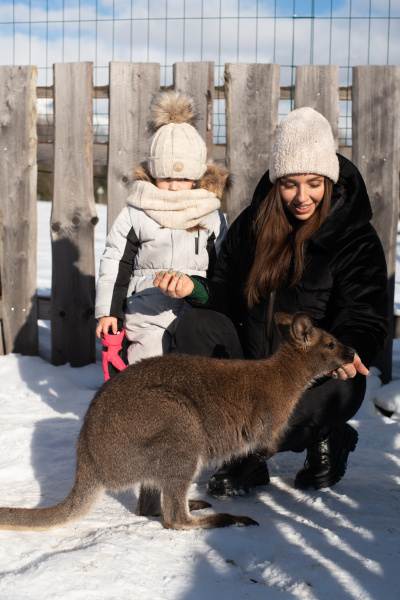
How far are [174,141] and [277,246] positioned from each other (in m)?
0.97

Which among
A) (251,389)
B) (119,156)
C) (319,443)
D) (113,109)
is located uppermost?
(113,109)

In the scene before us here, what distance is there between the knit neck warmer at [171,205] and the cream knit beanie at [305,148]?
72cm

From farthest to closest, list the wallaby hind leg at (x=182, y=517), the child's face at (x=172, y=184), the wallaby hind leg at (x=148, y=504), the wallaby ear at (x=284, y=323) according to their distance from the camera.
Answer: the child's face at (x=172, y=184)
the wallaby ear at (x=284, y=323)
the wallaby hind leg at (x=148, y=504)
the wallaby hind leg at (x=182, y=517)

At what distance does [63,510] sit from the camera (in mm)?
2688

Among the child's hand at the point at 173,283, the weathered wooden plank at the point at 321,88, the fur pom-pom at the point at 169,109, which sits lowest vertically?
the child's hand at the point at 173,283

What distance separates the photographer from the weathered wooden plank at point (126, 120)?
4703 mm

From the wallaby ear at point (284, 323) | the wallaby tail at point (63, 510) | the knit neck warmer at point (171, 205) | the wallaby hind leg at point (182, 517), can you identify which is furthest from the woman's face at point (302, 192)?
the wallaby tail at point (63, 510)

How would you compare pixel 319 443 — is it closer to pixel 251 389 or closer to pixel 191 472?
pixel 251 389

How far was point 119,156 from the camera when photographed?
4.77m

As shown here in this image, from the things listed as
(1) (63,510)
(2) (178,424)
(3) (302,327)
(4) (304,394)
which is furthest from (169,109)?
(1) (63,510)

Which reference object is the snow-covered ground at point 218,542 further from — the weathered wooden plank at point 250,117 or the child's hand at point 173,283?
the weathered wooden plank at point 250,117

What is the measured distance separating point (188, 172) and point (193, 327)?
1.03 m

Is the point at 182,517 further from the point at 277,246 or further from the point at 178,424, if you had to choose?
the point at 277,246

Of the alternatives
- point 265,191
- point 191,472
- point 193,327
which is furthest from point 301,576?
point 265,191
